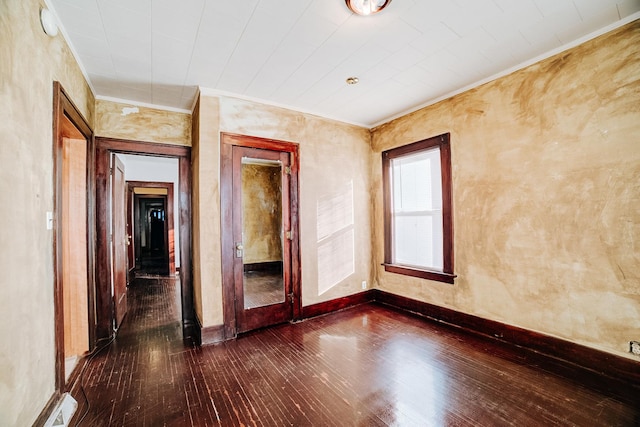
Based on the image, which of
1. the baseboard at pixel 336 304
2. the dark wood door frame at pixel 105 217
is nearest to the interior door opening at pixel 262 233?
the baseboard at pixel 336 304

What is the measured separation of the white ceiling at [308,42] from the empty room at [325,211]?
0.08ft

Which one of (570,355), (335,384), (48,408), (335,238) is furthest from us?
(335,238)

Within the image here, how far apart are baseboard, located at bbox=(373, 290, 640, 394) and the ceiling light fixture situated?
331 centimetres

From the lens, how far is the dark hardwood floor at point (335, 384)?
190 centimetres

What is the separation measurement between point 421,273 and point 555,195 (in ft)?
5.90

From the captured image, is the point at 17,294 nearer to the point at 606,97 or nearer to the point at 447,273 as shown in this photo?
the point at 447,273

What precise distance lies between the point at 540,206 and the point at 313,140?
283 cm

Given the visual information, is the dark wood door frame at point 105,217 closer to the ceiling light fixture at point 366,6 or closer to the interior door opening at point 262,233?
the interior door opening at point 262,233

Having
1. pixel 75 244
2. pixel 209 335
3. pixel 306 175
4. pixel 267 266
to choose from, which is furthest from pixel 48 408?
pixel 306 175

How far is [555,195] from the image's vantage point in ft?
8.47

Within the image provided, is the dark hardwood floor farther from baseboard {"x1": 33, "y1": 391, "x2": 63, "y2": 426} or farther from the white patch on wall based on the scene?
the white patch on wall

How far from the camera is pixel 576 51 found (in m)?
2.45

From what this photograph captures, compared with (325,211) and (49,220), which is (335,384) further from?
(49,220)

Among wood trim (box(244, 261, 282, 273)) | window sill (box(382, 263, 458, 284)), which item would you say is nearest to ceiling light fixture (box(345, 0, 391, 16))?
wood trim (box(244, 261, 282, 273))
